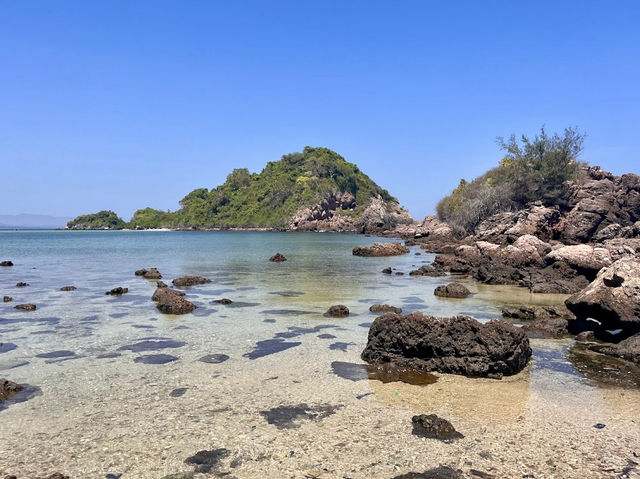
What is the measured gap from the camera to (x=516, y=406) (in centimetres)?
827

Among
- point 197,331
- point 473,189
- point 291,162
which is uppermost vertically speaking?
point 291,162

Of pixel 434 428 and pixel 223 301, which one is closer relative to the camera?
pixel 434 428

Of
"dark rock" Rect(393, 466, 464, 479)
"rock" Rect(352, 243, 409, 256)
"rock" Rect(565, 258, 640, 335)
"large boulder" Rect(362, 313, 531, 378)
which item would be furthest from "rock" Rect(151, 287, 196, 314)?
"rock" Rect(352, 243, 409, 256)

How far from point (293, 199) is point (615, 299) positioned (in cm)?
15349

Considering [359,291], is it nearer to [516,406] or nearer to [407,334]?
[407,334]

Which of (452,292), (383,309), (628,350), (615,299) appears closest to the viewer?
(628,350)

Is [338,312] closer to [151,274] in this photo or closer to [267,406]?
[267,406]

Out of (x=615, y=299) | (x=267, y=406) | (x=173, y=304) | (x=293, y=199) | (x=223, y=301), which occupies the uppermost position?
(x=293, y=199)

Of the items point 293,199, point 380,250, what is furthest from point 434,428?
point 293,199

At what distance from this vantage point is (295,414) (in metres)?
7.92

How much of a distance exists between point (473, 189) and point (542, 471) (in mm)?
78961

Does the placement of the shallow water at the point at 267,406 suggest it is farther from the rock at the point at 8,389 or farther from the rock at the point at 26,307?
the rock at the point at 26,307

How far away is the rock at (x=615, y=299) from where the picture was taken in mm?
12508

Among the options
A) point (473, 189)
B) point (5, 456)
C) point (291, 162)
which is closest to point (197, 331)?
point (5, 456)
